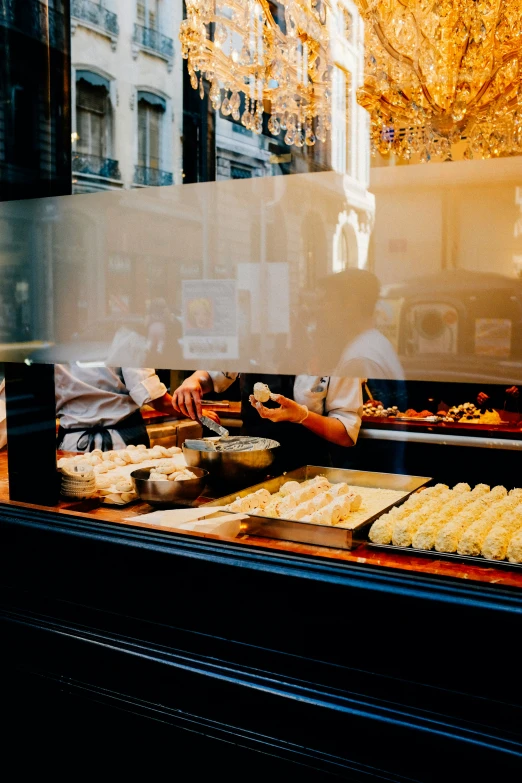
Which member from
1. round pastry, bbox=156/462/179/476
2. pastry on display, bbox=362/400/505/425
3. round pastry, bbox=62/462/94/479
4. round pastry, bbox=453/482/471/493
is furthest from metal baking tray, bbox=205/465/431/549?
pastry on display, bbox=362/400/505/425

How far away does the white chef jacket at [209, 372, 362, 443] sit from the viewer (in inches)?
91.4

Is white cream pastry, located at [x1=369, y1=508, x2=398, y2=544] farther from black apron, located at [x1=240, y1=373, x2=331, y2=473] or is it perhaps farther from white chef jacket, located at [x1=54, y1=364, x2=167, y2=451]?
white chef jacket, located at [x1=54, y1=364, x2=167, y2=451]

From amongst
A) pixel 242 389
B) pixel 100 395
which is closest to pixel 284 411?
pixel 242 389

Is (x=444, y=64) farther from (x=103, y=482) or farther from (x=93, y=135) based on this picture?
(x=103, y=482)

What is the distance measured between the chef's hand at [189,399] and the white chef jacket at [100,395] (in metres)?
0.07

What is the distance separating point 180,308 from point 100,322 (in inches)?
11.3

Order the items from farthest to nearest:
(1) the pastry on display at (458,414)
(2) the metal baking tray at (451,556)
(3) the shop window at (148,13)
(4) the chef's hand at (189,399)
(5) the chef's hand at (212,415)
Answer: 1. (1) the pastry on display at (458,414)
2. (5) the chef's hand at (212,415)
3. (4) the chef's hand at (189,399)
4. (3) the shop window at (148,13)
5. (2) the metal baking tray at (451,556)

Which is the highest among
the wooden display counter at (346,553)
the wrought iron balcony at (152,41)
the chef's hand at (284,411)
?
the wrought iron balcony at (152,41)

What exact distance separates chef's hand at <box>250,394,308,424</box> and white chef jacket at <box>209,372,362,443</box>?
0.08ft

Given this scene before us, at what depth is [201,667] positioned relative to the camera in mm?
1744

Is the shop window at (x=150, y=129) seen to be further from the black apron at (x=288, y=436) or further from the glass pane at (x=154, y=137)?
the black apron at (x=288, y=436)

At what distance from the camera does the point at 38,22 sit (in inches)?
80.0

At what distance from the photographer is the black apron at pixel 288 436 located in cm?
243

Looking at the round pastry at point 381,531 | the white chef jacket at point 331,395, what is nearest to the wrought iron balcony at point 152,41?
the white chef jacket at point 331,395
